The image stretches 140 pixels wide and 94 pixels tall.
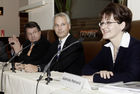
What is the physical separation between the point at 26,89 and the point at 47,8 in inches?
100

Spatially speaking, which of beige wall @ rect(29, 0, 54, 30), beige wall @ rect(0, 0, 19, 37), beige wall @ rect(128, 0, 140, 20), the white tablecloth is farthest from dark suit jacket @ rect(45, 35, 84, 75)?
beige wall @ rect(0, 0, 19, 37)

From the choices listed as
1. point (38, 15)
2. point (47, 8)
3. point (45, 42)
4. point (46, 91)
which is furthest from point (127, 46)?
point (38, 15)

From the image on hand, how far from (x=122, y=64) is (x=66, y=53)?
72 cm

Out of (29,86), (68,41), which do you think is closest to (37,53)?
(68,41)

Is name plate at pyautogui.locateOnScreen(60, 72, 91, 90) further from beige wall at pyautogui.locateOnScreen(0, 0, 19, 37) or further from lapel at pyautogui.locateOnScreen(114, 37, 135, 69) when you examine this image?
beige wall at pyautogui.locateOnScreen(0, 0, 19, 37)

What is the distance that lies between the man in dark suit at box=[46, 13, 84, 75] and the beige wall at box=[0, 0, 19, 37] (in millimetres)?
5097

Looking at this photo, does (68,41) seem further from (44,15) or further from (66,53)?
(44,15)

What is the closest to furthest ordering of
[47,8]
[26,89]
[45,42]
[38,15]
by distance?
[26,89] < [45,42] < [47,8] < [38,15]

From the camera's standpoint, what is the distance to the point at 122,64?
5.46 feet

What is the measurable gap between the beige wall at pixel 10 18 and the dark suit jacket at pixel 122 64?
19.1ft

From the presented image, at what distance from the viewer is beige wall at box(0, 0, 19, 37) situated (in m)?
7.18

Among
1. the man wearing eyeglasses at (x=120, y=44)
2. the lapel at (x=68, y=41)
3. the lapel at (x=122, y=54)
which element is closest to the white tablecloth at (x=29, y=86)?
the man wearing eyeglasses at (x=120, y=44)

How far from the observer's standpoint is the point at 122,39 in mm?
1692

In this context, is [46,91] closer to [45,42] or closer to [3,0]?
[45,42]
